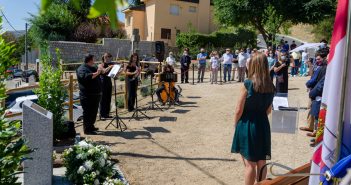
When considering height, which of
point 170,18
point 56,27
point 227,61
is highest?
point 170,18

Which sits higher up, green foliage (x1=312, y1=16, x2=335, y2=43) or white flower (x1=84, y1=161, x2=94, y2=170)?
green foliage (x1=312, y1=16, x2=335, y2=43)

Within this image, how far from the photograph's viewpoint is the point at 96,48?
105ft

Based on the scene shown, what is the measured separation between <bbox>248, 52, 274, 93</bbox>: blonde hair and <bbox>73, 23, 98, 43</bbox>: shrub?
33519 millimetres

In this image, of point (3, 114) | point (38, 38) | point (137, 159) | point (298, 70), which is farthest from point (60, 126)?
point (38, 38)

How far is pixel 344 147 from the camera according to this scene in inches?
88.3

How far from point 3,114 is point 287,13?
37200 mm

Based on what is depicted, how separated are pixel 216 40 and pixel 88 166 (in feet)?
119

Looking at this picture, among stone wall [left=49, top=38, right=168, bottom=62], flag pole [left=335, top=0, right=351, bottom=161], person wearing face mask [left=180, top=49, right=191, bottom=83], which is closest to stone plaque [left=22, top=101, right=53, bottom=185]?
flag pole [left=335, top=0, right=351, bottom=161]

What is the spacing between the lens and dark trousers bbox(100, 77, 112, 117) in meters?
10.5

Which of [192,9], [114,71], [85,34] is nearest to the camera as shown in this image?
[114,71]

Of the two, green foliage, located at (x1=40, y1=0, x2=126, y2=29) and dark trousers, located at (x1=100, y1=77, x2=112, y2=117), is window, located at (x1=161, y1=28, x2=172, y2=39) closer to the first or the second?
dark trousers, located at (x1=100, y1=77, x2=112, y2=117)

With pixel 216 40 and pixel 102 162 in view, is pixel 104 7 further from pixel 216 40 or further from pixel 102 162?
pixel 216 40

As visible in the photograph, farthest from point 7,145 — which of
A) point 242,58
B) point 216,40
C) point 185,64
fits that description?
point 216,40

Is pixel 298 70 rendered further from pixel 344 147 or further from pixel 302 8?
pixel 344 147
